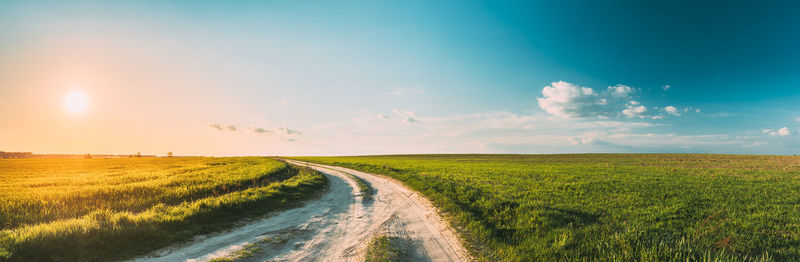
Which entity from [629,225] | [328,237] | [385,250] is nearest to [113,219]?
[328,237]

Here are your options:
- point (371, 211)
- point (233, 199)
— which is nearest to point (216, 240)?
point (233, 199)

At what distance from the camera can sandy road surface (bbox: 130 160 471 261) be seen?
20.6 ft

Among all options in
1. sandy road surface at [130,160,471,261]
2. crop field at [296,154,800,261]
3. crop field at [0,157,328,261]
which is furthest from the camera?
crop field at [296,154,800,261]

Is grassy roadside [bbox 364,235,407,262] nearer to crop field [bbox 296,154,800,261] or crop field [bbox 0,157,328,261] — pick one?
crop field [bbox 296,154,800,261]

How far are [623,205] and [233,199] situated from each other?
16.5 metres

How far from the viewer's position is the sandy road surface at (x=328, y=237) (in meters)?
6.29

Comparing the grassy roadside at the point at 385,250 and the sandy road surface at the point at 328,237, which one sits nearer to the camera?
the grassy roadside at the point at 385,250

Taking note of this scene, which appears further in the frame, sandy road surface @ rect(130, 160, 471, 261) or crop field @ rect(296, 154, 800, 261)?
crop field @ rect(296, 154, 800, 261)

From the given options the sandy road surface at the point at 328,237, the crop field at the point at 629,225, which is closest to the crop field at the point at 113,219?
the sandy road surface at the point at 328,237

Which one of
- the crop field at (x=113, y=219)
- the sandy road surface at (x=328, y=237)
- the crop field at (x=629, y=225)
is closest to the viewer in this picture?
the crop field at (x=113, y=219)

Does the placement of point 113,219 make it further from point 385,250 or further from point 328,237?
point 385,250

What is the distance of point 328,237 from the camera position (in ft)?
25.0

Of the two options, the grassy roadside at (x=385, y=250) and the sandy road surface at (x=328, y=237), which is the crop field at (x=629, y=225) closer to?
the sandy road surface at (x=328, y=237)

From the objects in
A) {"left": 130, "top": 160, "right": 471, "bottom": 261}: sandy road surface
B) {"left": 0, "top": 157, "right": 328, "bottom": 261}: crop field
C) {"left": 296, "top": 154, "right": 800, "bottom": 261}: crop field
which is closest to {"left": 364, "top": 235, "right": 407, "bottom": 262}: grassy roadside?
{"left": 130, "top": 160, "right": 471, "bottom": 261}: sandy road surface
